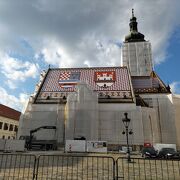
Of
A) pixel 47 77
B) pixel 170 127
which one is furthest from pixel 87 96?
pixel 170 127

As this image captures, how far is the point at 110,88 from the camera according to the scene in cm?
4441

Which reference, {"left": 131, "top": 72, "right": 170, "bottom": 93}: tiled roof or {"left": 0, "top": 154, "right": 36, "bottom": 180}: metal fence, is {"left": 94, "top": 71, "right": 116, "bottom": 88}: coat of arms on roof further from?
{"left": 0, "top": 154, "right": 36, "bottom": 180}: metal fence

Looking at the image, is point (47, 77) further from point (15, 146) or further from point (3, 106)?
point (15, 146)

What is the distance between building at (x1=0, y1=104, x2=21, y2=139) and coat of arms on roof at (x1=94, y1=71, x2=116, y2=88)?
2302 centimetres

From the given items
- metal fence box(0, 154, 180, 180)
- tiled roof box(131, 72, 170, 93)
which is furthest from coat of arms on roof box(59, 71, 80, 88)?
metal fence box(0, 154, 180, 180)

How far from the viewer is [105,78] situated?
46812 millimetres

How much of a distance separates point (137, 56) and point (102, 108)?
89.8ft

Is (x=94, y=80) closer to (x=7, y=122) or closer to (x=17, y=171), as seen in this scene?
(x=7, y=122)

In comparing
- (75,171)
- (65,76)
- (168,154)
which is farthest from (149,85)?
(75,171)

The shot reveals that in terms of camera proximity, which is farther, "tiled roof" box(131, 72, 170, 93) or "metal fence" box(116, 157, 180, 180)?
"tiled roof" box(131, 72, 170, 93)

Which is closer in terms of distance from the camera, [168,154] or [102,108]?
[168,154]

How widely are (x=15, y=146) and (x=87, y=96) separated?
1571 cm

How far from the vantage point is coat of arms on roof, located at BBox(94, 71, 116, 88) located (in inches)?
1794

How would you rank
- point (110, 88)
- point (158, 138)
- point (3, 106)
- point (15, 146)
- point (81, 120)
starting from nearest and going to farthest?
point (15, 146), point (81, 120), point (158, 138), point (110, 88), point (3, 106)
